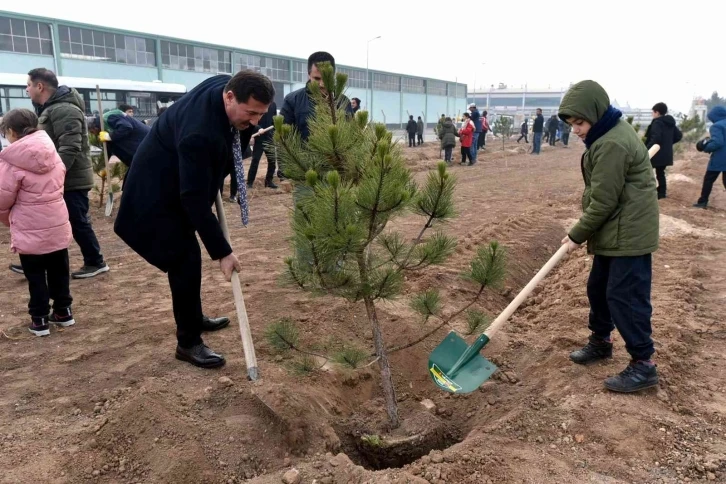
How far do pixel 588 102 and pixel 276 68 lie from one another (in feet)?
128

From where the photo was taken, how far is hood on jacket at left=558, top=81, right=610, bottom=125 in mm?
2832

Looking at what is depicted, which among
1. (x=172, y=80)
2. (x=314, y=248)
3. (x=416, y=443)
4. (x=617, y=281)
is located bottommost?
(x=416, y=443)

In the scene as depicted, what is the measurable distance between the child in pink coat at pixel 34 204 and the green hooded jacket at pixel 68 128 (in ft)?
2.41

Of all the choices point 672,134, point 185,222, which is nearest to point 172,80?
point 672,134

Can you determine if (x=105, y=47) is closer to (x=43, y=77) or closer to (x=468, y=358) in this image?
(x=43, y=77)

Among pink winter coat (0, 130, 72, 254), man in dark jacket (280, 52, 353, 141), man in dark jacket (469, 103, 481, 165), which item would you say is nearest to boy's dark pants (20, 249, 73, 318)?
pink winter coat (0, 130, 72, 254)

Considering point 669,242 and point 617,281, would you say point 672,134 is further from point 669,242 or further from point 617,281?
point 617,281

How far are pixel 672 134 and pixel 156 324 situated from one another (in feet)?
25.4

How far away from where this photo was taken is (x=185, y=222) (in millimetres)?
3039

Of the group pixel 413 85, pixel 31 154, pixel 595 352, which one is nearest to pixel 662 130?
pixel 595 352

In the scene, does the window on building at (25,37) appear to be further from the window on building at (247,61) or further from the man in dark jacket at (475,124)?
the man in dark jacket at (475,124)

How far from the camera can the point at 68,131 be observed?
14.8 ft

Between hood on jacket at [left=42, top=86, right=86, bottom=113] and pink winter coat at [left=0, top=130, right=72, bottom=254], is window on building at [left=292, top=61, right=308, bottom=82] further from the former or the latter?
pink winter coat at [left=0, top=130, right=72, bottom=254]

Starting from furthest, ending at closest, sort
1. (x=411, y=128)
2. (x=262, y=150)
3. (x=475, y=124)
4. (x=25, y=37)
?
1. (x=25, y=37)
2. (x=411, y=128)
3. (x=475, y=124)
4. (x=262, y=150)
